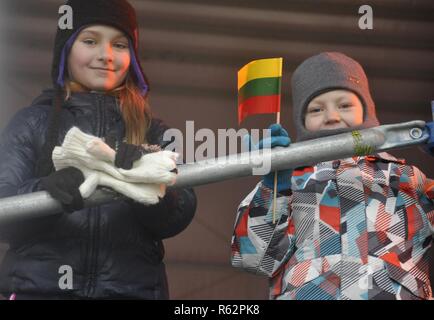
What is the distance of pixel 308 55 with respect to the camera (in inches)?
126

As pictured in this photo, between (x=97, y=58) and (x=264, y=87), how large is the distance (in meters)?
0.44

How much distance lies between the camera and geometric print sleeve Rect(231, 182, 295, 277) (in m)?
2.46

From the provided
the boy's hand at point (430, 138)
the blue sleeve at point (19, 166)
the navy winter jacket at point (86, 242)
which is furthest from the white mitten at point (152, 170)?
the boy's hand at point (430, 138)

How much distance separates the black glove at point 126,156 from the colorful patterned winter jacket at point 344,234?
34cm

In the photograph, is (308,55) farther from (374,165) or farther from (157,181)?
(157,181)

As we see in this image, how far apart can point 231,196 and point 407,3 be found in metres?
0.77

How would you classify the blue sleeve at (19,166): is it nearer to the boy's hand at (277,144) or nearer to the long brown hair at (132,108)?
the long brown hair at (132,108)

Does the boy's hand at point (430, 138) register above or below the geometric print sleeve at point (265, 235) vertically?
above

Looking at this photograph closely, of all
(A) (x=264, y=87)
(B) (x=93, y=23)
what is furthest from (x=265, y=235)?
(B) (x=93, y=23)

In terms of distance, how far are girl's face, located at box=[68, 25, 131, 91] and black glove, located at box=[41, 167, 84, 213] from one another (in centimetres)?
42

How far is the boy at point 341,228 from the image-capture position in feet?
7.79

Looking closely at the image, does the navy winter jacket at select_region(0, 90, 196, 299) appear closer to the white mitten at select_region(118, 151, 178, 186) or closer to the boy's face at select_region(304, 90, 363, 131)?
the white mitten at select_region(118, 151, 178, 186)
